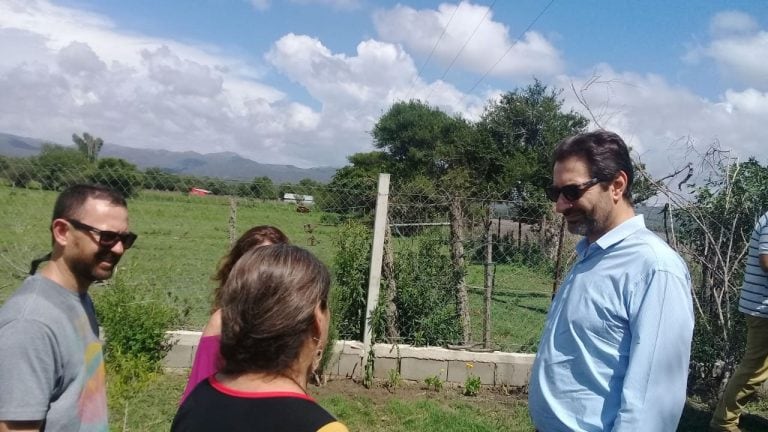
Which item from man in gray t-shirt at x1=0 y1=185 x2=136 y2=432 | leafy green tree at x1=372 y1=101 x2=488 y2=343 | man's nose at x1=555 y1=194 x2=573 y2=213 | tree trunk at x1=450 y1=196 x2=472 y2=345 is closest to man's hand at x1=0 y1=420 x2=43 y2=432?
man in gray t-shirt at x1=0 y1=185 x2=136 y2=432

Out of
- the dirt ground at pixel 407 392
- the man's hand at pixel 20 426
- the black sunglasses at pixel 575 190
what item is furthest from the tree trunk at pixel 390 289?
the man's hand at pixel 20 426

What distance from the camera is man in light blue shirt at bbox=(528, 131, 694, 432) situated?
1.83m

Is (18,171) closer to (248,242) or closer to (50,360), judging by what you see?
(248,242)

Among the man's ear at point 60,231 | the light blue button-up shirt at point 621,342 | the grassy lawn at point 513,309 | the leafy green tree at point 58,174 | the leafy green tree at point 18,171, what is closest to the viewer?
the light blue button-up shirt at point 621,342

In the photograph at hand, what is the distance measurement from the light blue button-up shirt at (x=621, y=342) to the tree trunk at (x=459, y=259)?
3.81 metres

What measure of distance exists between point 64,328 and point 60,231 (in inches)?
14.1

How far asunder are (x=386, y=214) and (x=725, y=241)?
3.36 m

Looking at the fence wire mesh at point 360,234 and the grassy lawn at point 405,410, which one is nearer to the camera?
the grassy lawn at point 405,410

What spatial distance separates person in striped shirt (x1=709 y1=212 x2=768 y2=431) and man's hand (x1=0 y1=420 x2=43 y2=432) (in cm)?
451

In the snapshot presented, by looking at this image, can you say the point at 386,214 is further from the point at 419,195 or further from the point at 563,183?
the point at 563,183

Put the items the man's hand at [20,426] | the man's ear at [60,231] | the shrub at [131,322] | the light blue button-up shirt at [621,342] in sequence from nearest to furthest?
the man's hand at [20,426]
the light blue button-up shirt at [621,342]
the man's ear at [60,231]
the shrub at [131,322]

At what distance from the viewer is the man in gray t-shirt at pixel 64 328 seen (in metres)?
1.68

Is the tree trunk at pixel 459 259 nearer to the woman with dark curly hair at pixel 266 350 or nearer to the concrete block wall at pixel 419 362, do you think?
the concrete block wall at pixel 419 362

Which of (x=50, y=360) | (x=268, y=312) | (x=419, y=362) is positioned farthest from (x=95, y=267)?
(x=419, y=362)
